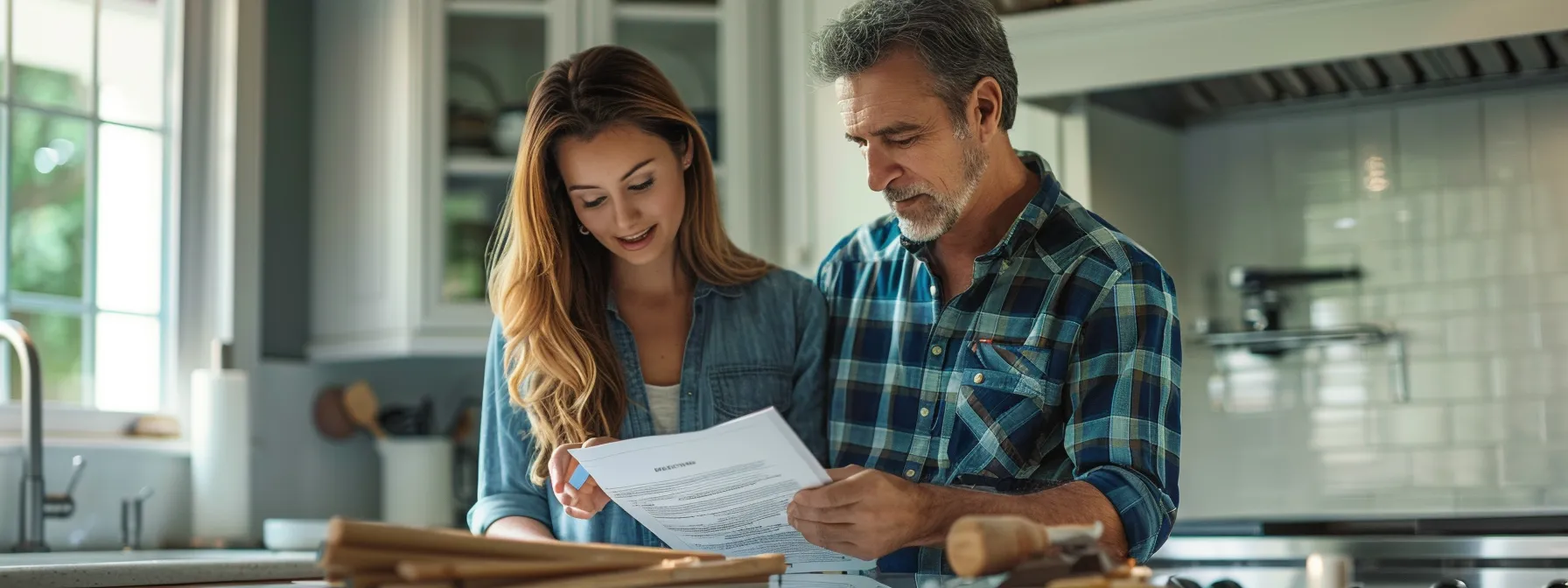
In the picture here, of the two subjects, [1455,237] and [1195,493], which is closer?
[1455,237]

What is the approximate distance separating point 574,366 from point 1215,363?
2.06m

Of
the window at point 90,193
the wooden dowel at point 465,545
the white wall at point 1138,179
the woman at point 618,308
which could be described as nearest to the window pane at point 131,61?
the window at point 90,193

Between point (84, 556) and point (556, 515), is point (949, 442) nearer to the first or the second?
point (556, 515)

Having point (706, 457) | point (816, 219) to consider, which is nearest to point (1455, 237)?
point (816, 219)

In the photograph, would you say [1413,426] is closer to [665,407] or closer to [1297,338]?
[1297,338]

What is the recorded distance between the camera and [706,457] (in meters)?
1.30

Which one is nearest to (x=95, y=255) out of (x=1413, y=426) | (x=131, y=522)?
(x=131, y=522)

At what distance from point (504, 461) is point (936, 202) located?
59 cm

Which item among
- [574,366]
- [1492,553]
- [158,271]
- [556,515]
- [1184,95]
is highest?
[1184,95]

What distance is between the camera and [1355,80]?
311 centimetres

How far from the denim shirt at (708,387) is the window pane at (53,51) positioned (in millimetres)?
1783

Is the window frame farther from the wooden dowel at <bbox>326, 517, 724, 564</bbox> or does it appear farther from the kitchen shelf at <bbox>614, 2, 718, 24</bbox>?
the wooden dowel at <bbox>326, 517, 724, 564</bbox>

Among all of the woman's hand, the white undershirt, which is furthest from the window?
the woman's hand

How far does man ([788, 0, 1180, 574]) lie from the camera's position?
161cm
